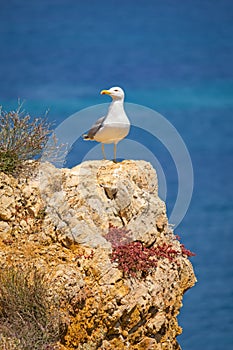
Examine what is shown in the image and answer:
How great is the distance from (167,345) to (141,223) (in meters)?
1.50

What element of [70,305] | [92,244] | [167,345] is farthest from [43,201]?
[167,345]

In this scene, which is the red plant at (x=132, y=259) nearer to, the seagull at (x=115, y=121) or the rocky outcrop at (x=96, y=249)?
the rocky outcrop at (x=96, y=249)

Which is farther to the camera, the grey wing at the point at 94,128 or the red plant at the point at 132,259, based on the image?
the grey wing at the point at 94,128

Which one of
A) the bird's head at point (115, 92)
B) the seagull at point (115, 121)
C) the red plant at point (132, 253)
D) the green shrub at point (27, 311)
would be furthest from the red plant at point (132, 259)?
the bird's head at point (115, 92)

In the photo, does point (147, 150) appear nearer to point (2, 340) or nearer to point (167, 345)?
point (167, 345)

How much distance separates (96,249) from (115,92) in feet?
6.63

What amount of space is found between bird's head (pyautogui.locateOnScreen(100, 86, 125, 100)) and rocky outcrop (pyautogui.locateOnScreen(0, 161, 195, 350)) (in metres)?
0.90

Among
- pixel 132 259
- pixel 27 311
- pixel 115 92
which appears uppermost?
pixel 115 92

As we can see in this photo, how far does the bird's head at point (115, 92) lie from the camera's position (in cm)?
848

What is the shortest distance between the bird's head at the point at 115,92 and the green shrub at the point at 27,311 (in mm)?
2517

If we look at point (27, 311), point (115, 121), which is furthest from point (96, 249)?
point (115, 121)

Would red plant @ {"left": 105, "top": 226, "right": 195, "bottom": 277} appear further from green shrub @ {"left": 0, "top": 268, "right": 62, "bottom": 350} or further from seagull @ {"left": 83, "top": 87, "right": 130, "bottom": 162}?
seagull @ {"left": 83, "top": 87, "right": 130, "bottom": 162}

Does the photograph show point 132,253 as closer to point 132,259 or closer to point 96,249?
point 132,259

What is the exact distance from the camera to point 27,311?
7.17 metres
